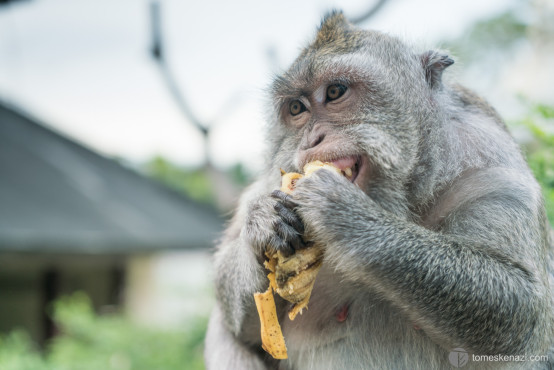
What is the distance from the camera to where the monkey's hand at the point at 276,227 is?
2.99 m

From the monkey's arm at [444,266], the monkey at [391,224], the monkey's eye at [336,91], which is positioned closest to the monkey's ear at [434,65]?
the monkey at [391,224]

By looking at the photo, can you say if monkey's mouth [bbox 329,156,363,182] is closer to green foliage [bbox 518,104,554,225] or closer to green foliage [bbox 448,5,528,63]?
green foliage [bbox 518,104,554,225]

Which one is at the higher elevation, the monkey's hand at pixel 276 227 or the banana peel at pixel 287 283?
the monkey's hand at pixel 276 227

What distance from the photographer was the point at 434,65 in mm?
3764

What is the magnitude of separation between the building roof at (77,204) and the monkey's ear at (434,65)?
774 centimetres

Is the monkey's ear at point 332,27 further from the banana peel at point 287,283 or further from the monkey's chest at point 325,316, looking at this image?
the monkey's chest at point 325,316

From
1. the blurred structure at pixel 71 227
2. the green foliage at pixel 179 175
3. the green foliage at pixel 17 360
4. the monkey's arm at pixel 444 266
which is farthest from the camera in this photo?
the green foliage at pixel 179 175

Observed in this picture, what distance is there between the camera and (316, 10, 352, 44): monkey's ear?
3.87m

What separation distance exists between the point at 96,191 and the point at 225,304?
1473 cm

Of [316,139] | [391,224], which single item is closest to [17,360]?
[316,139]

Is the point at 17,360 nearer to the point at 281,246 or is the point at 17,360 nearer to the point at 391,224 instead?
the point at 281,246

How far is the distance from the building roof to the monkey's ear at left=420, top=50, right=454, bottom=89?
7.74 m

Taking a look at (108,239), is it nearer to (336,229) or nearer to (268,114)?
(268,114)

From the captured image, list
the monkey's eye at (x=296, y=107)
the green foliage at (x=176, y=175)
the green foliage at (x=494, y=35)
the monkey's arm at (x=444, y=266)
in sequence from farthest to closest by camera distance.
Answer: the green foliage at (x=176, y=175) → the green foliage at (x=494, y=35) → the monkey's eye at (x=296, y=107) → the monkey's arm at (x=444, y=266)
